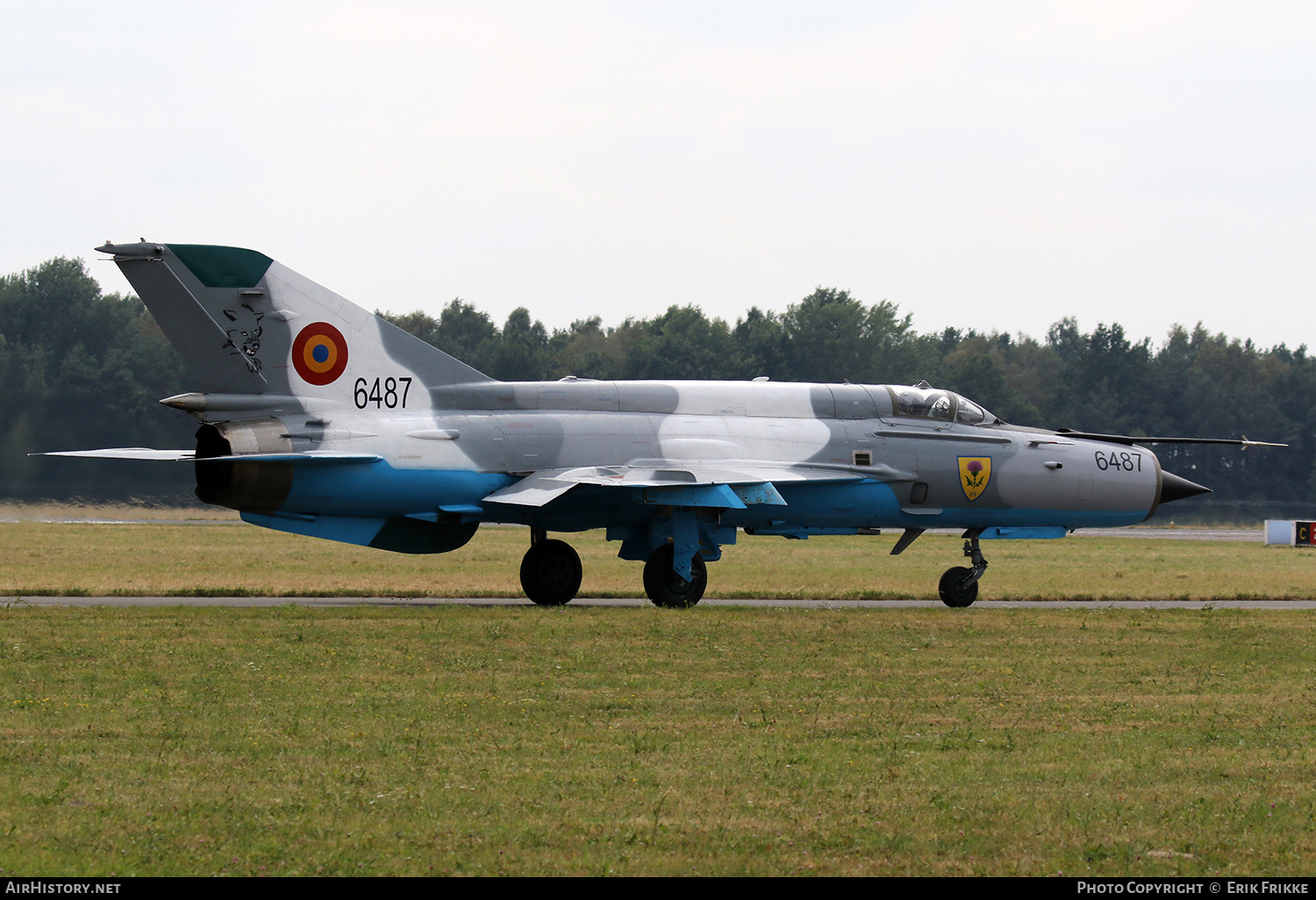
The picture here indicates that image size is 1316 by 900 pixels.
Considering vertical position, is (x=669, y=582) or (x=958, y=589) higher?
(x=669, y=582)

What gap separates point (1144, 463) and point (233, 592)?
14766mm

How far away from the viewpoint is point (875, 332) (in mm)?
83312

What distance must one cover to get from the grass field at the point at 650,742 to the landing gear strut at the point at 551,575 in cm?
104

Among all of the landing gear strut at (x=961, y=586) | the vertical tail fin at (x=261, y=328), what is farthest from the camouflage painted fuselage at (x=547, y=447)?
the landing gear strut at (x=961, y=586)

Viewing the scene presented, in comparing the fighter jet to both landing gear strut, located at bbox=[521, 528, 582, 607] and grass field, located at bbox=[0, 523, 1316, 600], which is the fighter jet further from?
grass field, located at bbox=[0, 523, 1316, 600]

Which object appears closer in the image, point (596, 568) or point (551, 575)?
point (551, 575)

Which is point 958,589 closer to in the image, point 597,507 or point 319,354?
point 597,507

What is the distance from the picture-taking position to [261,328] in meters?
18.5

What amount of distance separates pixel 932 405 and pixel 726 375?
52139 millimetres

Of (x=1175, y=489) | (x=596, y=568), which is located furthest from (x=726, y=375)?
(x=1175, y=489)

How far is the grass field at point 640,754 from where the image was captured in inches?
272

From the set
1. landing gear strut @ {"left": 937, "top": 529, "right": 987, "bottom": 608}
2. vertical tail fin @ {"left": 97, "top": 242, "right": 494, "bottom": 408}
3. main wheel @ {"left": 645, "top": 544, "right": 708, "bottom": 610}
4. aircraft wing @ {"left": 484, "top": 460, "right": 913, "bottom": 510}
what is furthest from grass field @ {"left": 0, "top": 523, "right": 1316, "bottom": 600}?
vertical tail fin @ {"left": 97, "top": 242, "right": 494, "bottom": 408}

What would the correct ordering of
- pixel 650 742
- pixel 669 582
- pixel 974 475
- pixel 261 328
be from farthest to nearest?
pixel 974 475 → pixel 669 582 → pixel 261 328 → pixel 650 742

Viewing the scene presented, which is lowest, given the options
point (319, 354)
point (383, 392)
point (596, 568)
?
point (596, 568)
